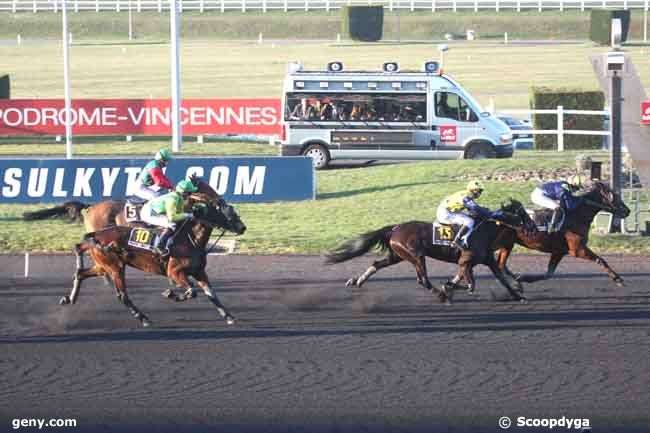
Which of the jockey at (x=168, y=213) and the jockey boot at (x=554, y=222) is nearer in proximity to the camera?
the jockey at (x=168, y=213)

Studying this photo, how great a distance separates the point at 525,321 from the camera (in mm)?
14023

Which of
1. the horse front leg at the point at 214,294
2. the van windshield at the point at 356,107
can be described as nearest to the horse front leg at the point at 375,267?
the horse front leg at the point at 214,294

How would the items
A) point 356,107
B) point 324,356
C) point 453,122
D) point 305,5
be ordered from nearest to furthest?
point 324,356 < point 356,107 < point 453,122 < point 305,5

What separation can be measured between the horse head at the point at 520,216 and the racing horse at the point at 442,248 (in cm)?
1

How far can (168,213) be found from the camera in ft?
45.6

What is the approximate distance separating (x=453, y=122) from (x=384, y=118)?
177cm

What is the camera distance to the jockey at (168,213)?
13.9 metres

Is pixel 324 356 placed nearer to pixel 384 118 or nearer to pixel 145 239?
pixel 145 239

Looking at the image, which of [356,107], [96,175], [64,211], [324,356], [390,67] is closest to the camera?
[324,356]

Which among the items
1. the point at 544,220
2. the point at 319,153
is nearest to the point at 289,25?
the point at 319,153

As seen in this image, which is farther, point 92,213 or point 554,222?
point 92,213

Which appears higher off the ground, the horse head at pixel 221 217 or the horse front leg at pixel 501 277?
the horse head at pixel 221 217

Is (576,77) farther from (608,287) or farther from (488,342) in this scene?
(488,342)

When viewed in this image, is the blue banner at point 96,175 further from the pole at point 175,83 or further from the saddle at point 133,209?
the pole at point 175,83
